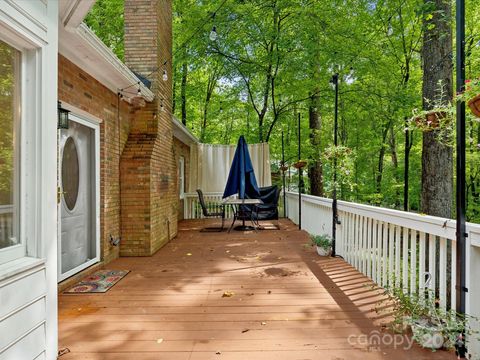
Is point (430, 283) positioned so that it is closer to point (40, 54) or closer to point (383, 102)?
point (40, 54)

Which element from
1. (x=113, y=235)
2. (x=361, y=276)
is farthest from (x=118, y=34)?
(x=361, y=276)

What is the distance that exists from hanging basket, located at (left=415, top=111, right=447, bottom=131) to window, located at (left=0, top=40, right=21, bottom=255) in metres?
2.91

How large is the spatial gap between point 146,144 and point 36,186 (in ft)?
10.2

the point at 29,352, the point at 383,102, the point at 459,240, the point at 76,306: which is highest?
the point at 383,102

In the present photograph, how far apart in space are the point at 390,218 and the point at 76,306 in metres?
3.17

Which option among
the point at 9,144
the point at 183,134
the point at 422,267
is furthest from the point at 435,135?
the point at 183,134

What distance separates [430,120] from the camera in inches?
96.1

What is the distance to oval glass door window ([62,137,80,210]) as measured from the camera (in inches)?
136

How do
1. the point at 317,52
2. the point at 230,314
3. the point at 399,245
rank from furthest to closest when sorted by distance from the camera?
the point at 317,52
the point at 399,245
the point at 230,314

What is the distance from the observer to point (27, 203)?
1881 millimetres

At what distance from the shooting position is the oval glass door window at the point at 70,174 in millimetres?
3461

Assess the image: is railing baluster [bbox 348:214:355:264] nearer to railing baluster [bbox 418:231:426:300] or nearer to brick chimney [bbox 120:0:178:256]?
railing baluster [bbox 418:231:426:300]

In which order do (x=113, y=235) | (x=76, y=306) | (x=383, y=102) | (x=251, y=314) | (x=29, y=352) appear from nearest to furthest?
(x=29, y=352) < (x=251, y=314) < (x=76, y=306) < (x=113, y=235) < (x=383, y=102)

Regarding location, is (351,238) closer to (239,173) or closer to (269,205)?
(239,173)
